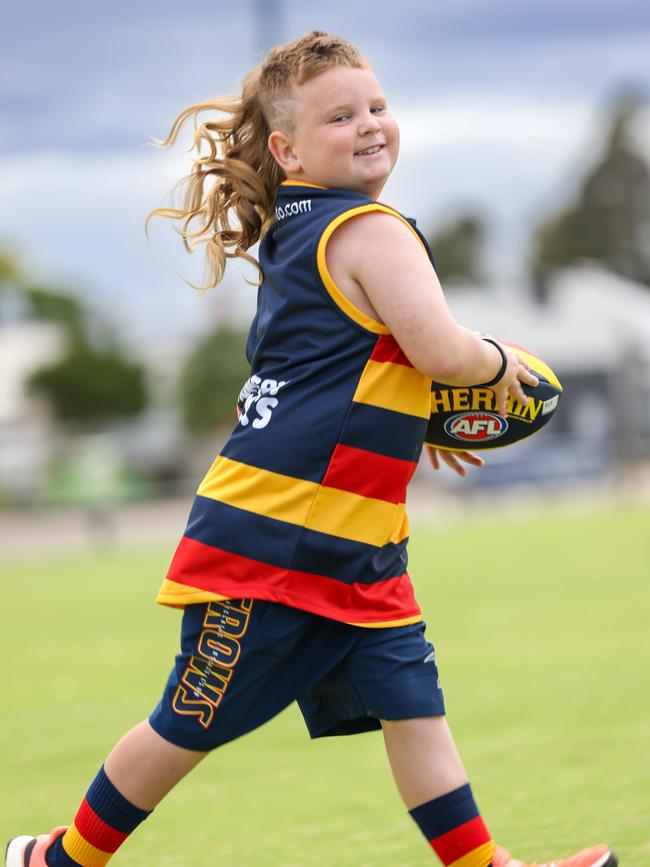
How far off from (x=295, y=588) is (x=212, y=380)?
34323mm

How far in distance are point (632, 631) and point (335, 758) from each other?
323cm

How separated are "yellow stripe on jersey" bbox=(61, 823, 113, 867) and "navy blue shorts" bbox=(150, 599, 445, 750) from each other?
34 cm

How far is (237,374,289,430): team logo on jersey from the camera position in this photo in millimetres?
3031

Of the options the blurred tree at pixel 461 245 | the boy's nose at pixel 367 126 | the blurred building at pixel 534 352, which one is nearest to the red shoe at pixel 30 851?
the boy's nose at pixel 367 126

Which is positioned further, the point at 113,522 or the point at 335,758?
the point at 113,522

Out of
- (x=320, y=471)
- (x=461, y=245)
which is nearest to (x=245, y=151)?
(x=320, y=471)

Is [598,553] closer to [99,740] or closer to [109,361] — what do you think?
[99,740]

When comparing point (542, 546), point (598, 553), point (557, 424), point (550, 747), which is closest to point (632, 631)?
point (550, 747)

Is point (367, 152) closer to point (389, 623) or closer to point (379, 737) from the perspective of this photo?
point (389, 623)

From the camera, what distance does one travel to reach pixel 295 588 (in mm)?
2934

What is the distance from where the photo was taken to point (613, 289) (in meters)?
45.5

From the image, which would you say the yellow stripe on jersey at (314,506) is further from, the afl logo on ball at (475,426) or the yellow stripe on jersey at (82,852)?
the yellow stripe on jersey at (82,852)

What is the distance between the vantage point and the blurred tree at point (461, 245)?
69062 mm

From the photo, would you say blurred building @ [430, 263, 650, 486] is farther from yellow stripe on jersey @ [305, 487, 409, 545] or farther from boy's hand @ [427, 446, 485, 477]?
yellow stripe on jersey @ [305, 487, 409, 545]
